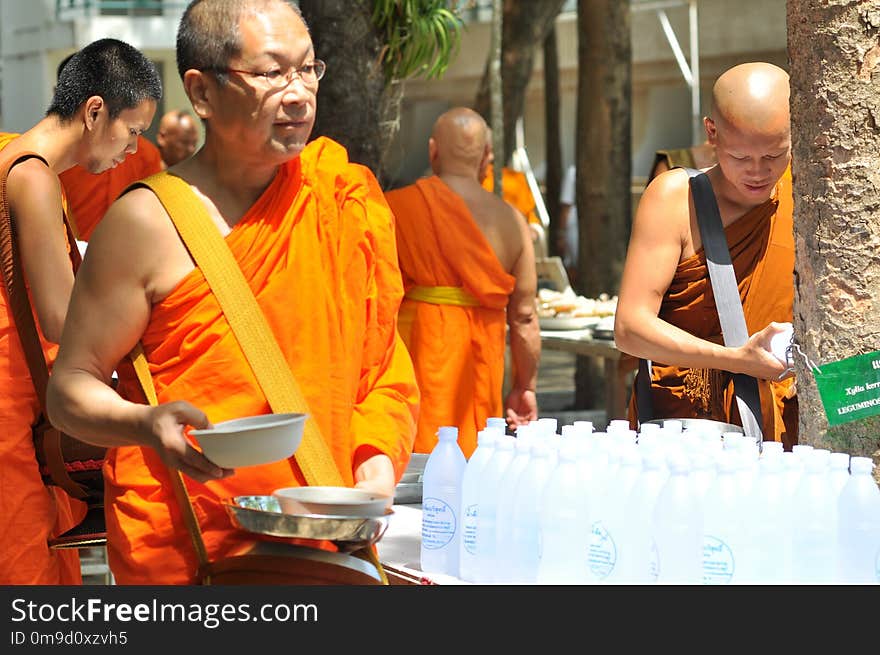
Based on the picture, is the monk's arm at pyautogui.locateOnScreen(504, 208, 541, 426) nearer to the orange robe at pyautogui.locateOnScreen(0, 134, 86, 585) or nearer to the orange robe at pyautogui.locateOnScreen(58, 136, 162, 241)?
the orange robe at pyautogui.locateOnScreen(58, 136, 162, 241)

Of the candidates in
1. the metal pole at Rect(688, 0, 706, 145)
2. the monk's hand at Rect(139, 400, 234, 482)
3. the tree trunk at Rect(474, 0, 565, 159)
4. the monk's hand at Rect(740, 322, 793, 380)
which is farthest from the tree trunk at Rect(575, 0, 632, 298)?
the metal pole at Rect(688, 0, 706, 145)

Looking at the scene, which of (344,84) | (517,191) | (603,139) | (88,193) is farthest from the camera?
(517,191)

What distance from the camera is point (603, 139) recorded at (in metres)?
9.65

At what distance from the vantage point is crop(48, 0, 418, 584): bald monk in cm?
251

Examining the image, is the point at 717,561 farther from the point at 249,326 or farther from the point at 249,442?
the point at 249,326

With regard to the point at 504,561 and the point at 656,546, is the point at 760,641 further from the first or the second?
the point at 504,561

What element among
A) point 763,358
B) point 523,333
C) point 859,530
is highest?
point 763,358

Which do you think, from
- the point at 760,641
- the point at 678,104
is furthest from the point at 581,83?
the point at 678,104

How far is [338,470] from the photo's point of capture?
8.48 feet

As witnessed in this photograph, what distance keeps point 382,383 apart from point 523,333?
3.90 meters

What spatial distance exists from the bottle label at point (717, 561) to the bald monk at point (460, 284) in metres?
3.94

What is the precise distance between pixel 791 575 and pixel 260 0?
1.45 meters

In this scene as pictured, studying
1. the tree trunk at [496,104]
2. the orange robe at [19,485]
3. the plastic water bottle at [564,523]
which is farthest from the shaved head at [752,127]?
the tree trunk at [496,104]

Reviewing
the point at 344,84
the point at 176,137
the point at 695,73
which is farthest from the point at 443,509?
the point at 695,73
